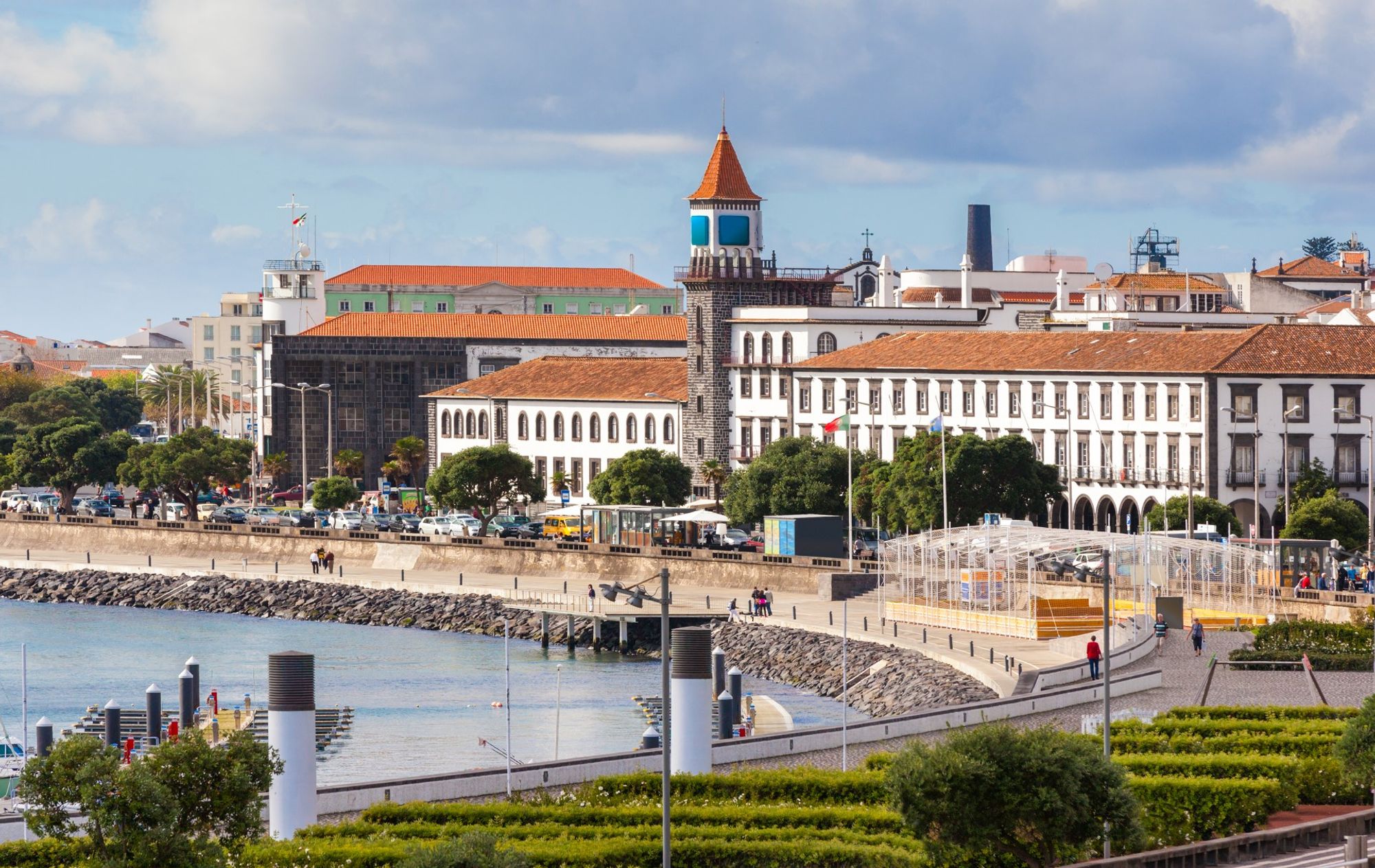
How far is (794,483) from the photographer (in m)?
109

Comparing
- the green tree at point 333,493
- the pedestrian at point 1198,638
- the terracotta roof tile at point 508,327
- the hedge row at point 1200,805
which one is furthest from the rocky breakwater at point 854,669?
the terracotta roof tile at point 508,327

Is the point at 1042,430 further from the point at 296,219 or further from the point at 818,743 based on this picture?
the point at 296,219

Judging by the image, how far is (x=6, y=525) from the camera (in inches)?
5364

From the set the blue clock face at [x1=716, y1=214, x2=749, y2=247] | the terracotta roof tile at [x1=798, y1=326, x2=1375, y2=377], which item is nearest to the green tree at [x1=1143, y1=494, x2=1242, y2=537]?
the terracotta roof tile at [x1=798, y1=326, x2=1375, y2=377]

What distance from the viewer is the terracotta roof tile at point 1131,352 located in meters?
101

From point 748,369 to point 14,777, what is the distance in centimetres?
7187

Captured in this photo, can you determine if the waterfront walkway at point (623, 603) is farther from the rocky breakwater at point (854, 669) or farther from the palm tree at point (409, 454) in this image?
the palm tree at point (409, 454)

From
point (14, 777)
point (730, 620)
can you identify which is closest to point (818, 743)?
point (14, 777)

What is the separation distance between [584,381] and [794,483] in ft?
105

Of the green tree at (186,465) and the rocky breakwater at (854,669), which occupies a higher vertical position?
the green tree at (186,465)

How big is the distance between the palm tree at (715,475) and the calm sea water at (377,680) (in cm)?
2521

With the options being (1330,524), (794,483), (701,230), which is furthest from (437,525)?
(1330,524)

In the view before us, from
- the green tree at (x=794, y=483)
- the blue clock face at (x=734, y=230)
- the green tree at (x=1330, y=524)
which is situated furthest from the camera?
the blue clock face at (x=734, y=230)

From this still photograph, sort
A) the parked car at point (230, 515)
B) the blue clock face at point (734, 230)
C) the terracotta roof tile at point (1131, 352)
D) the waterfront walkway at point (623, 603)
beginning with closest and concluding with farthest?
the waterfront walkway at point (623, 603) → the terracotta roof tile at point (1131, 352) → the parked car at point (230, 515) → the blue clock face at point (734, 230)
